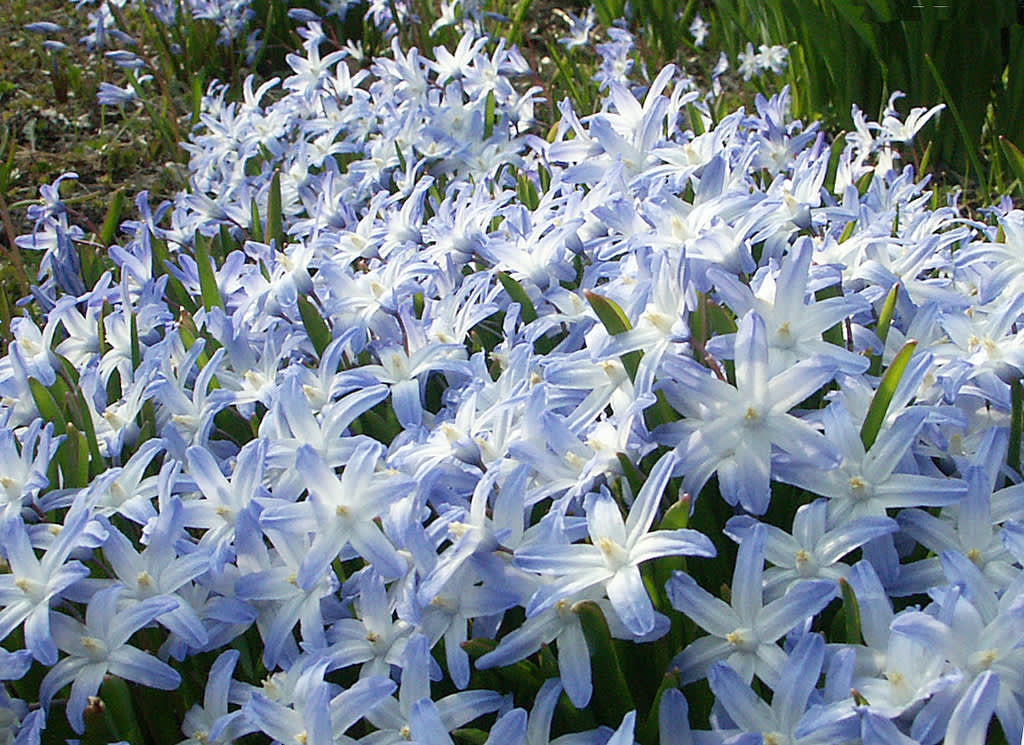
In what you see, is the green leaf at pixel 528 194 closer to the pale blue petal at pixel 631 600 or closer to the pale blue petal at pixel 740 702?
the pale blue petal at pixel 631 600

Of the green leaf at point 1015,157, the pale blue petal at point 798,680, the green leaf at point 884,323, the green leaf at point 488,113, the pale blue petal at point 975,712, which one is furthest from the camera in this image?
the green leaf at point 488,113

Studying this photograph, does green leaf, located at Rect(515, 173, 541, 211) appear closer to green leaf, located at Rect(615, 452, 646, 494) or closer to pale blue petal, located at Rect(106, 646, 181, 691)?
green leaf, located at Rect(615, 452, 646, 494)

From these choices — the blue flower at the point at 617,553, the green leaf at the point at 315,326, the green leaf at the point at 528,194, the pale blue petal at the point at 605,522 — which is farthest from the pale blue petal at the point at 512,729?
the green leaf at the point at 528,194

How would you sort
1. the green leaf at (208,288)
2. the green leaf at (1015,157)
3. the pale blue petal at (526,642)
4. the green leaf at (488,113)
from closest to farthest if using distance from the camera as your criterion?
the pale blue petal at (526,642), the green leaf at (208,288), the green leaf at (1015,157), the green leaf at (488,113)

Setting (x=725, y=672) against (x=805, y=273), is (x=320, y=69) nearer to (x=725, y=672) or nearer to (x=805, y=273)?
(x=805, y=273)

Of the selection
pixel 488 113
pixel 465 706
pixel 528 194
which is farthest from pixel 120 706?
pixel 488 113

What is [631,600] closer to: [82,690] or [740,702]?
[740,702]

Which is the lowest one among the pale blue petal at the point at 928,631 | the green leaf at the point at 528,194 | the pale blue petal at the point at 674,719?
the pale blue petal at the point at 674,719
